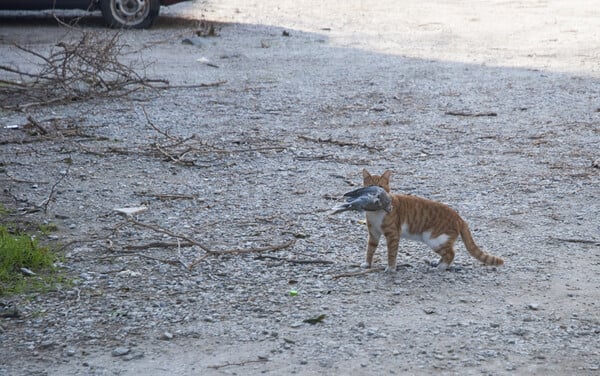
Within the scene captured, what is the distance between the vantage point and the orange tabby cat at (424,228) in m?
5.92

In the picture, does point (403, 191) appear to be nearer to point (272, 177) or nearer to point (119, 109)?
point (272, 177)

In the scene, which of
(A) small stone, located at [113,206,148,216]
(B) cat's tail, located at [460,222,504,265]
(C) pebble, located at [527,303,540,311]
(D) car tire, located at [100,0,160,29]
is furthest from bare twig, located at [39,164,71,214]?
(D) car tire, located at [100,0,160,29]

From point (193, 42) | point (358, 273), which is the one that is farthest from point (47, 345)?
point (193, 42)

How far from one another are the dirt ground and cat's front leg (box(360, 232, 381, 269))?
12 centimetres

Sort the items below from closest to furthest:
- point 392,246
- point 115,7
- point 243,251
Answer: point 392,246 → point 243,251 → point 115,7

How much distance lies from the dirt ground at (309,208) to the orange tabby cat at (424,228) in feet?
0.36

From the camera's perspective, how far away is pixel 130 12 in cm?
1603

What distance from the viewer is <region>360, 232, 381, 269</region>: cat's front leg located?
19.5 ft

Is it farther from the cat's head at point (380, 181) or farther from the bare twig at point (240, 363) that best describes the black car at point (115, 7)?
the bare twig at point (240, 363)

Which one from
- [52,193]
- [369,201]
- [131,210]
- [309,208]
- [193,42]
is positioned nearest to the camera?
[369,201]

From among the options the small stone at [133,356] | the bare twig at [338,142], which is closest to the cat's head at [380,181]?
the small stone at [133,356]

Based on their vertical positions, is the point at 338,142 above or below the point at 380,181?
below

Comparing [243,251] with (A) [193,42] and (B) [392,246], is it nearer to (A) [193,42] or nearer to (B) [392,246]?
(B) [392,246]

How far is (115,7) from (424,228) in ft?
36.3
